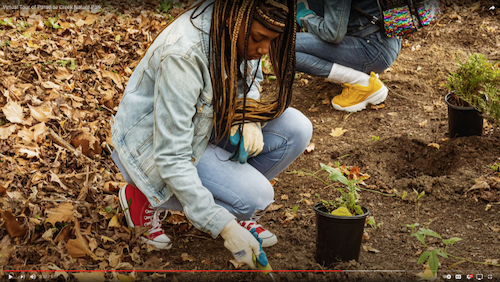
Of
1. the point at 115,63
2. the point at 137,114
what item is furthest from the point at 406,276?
the point at 115,63

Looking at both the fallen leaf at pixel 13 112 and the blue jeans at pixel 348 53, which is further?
the blue jeans at pixel 348 53

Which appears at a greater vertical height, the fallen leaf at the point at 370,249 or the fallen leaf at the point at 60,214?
the fallen leaf at the point at 60,214

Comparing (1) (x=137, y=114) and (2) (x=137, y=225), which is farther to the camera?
(2) (x=137, y=225)

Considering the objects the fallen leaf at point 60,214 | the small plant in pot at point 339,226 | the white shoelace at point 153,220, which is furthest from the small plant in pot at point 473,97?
the fallen leaf at point 60,214

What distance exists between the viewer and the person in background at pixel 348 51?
371 centimetres

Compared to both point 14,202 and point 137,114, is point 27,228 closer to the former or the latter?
point 14,202

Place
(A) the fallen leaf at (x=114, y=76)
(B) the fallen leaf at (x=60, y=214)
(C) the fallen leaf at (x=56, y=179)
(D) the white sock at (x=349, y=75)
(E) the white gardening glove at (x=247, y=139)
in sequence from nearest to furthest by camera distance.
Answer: (E) the white gardening glove at (x=247, y=139) → (B) the fallen leaf at (x=60, y=214) → (C) the fallen leaf at (x=56, y=179) → (A) the fallen leaf at (x=114, y=76) → (D) the white sock at (x=349, y=75)

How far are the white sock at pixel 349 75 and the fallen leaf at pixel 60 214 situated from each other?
2484 mm

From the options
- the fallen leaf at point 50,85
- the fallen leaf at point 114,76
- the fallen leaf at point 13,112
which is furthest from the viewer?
the fallen leaf at point 114,76

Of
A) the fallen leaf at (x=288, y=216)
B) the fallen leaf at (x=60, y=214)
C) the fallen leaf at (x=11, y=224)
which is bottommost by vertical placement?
the fallen leaf at (x=288, y=216)

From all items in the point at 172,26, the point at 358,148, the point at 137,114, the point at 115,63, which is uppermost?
the point at 172,26

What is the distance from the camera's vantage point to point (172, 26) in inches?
74.6

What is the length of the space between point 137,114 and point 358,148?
190 cm

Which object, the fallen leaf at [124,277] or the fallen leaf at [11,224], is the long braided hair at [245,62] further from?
the fallen leaf at [11,224]
